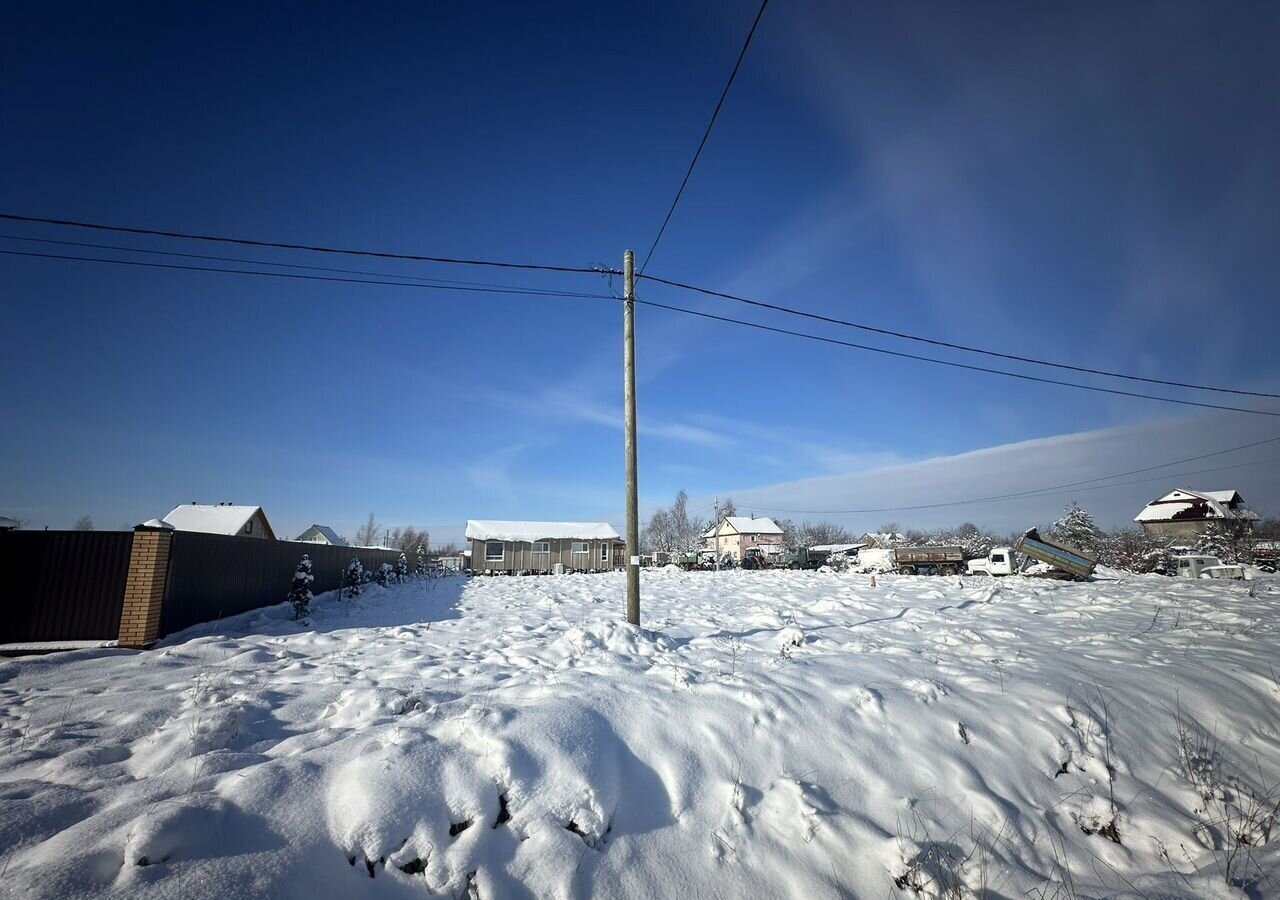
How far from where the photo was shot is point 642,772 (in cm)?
380

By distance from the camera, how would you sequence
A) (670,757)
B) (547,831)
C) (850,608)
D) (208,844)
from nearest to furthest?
1. (208,844)
2. (547,831)
3. (670,757)
4. (850,608)

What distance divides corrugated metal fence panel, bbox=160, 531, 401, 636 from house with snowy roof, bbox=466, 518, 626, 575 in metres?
25.3

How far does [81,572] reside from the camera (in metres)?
9.23

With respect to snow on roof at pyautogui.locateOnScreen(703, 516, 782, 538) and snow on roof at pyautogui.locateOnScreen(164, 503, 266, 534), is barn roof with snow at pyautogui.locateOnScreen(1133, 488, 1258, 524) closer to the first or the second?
snow on roof at pyautogui.locateOnScreen(703, 516, 782, 538)

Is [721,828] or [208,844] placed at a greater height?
[208,844]

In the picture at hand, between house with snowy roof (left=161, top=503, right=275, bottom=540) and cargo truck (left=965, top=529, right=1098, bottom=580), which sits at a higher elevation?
house with snowy roof (left=161, top=503, right=275, bottom=540)

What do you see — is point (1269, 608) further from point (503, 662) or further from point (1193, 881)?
point (503, 662)

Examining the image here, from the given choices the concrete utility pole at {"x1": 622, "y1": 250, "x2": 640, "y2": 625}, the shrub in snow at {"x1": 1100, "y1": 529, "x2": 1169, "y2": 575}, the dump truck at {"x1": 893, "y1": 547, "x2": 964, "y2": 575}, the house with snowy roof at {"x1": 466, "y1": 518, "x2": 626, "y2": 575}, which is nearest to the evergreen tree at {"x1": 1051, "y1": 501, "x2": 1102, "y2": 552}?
the shrub in snow at {"x1": 1100, "y1": 529, "x2": 1169, "y2": 575}

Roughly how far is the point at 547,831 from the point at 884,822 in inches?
94.3

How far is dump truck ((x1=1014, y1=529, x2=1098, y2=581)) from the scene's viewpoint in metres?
20.2

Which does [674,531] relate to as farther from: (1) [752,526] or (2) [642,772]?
(2) [642,772]

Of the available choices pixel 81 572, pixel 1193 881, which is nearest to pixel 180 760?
pixel 1193 881

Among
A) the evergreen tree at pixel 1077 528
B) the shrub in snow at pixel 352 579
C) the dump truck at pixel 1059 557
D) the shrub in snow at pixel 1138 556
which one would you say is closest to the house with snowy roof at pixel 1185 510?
the evergreen tree at pixel 1077 528

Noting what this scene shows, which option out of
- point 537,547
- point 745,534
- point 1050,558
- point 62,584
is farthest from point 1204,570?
point 745,534
